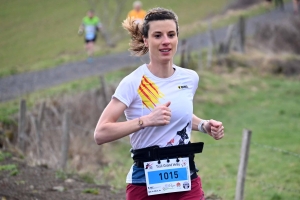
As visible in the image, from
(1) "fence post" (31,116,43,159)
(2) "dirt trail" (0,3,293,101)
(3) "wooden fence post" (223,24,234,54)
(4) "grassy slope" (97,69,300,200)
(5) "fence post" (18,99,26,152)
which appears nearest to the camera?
(4) "grassy slope" (97,69,300,200)

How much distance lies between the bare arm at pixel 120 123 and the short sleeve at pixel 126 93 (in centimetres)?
3

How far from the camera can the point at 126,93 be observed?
4199 millimetres

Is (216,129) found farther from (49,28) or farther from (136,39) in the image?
(49,28)

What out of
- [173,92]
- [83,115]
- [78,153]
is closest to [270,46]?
[83,115]

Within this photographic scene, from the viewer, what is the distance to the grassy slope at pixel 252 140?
10.4 metres

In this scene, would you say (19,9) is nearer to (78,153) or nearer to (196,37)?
(196,37)

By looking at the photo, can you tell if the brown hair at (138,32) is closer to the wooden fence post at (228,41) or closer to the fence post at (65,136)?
the fence post at (65,136)

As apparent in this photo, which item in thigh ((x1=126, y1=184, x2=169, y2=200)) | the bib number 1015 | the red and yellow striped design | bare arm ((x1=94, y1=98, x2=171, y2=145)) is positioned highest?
the red and yellow striped design

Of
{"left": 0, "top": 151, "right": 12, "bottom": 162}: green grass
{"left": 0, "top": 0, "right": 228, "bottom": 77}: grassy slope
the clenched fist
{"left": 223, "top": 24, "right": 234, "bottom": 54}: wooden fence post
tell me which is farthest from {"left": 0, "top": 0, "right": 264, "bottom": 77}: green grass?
the clenched fist

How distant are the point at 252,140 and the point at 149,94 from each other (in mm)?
10684

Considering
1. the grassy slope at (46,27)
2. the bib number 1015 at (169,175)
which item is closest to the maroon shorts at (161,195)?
the bib number 1015 at (169,175)

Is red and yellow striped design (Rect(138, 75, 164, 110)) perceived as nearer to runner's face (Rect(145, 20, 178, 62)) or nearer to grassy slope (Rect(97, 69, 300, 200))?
runner's face (Rect(145, 20, 178, 62))

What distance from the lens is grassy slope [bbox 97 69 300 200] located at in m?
10.4

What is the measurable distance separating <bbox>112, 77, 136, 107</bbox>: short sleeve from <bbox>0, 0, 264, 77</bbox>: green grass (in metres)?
16.7
